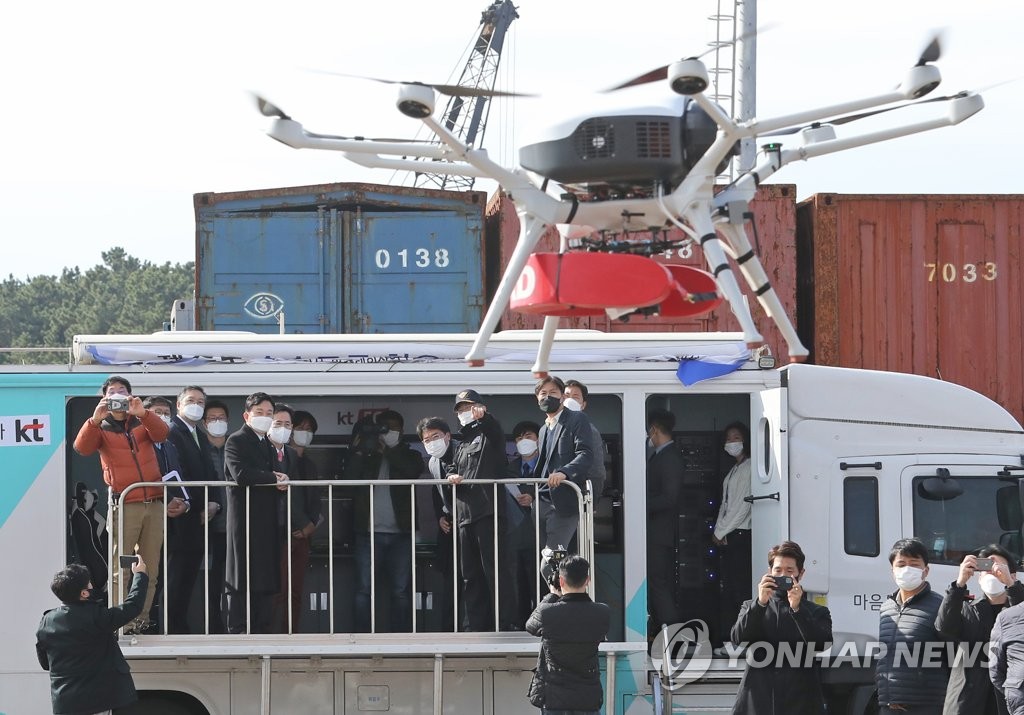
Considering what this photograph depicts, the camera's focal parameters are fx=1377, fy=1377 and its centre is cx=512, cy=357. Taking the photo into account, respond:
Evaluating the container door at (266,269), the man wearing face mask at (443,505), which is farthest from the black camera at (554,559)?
the container door at (266,269)

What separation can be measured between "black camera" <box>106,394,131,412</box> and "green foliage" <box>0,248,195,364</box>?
2393 inches

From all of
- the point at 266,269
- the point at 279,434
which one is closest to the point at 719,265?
the point at 279,434

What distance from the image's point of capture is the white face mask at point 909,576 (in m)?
7.57

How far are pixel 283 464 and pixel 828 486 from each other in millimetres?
4003

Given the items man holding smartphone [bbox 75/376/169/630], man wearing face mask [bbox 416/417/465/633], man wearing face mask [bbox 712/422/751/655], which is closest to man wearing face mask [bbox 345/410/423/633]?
man wearing face mask [bbox 416/417/465/633]

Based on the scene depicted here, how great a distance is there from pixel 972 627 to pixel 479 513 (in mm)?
3596

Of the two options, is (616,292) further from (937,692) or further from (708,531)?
(708,531)

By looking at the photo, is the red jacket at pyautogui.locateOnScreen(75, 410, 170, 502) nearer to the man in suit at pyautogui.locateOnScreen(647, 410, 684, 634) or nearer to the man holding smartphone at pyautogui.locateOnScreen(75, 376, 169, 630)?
the man holding smartphone at pyautogui.locateOnScreen(75, 376, 169, 630)

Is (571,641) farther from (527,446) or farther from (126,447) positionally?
(126,447)

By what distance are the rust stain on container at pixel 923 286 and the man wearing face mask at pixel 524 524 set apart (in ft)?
15.5

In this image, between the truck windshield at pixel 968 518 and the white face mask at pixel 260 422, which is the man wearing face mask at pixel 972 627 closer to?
the truck windshield at pixel 968 518

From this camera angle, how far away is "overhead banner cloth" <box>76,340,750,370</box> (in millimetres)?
10273

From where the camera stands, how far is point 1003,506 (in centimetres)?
1001

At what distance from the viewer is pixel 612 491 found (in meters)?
10.8
